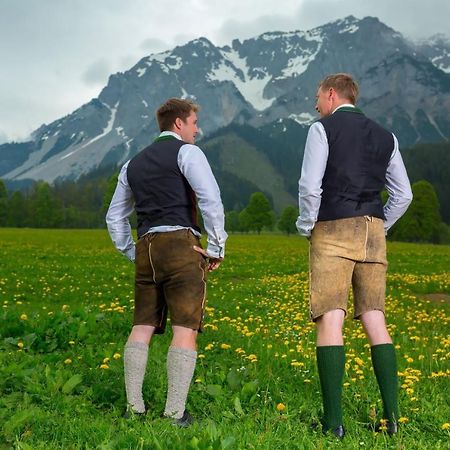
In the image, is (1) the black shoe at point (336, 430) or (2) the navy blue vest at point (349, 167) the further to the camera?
(2) the navy blue vest at point (349, 167)

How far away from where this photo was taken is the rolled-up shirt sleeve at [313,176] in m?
5.02

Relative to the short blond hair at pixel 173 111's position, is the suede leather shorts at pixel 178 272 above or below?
below

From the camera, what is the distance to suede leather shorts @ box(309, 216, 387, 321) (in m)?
5.06

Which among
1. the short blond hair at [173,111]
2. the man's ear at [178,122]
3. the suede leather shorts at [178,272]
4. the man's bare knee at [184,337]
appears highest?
the short blond hair at [173,111]

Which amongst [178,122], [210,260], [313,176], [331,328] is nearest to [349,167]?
[313,176]

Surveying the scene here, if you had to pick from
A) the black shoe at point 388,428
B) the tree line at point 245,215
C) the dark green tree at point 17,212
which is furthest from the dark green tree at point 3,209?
the black shoe at point 388,428

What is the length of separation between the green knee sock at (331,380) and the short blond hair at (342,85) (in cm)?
240

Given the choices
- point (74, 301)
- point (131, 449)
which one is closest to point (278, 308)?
point (74, 301)

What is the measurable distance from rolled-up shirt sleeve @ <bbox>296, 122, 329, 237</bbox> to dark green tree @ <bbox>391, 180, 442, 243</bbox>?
83.5m

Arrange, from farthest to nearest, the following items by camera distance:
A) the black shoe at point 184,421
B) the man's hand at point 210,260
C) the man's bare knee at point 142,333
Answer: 1. the man's bare knee at point 142,333
2. the man's hand at point 210,260
3. the black shoe at point 184,421

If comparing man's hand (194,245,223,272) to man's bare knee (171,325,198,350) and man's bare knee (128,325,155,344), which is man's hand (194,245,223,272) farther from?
man's bare knee (128,325,155,344)

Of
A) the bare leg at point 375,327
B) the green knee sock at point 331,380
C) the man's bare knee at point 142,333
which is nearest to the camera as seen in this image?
the green knee sock at point 331,380

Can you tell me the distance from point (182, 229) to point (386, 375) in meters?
2.33

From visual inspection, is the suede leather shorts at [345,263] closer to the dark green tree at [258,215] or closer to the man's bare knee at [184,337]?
the man's bare knee at [184,337]
